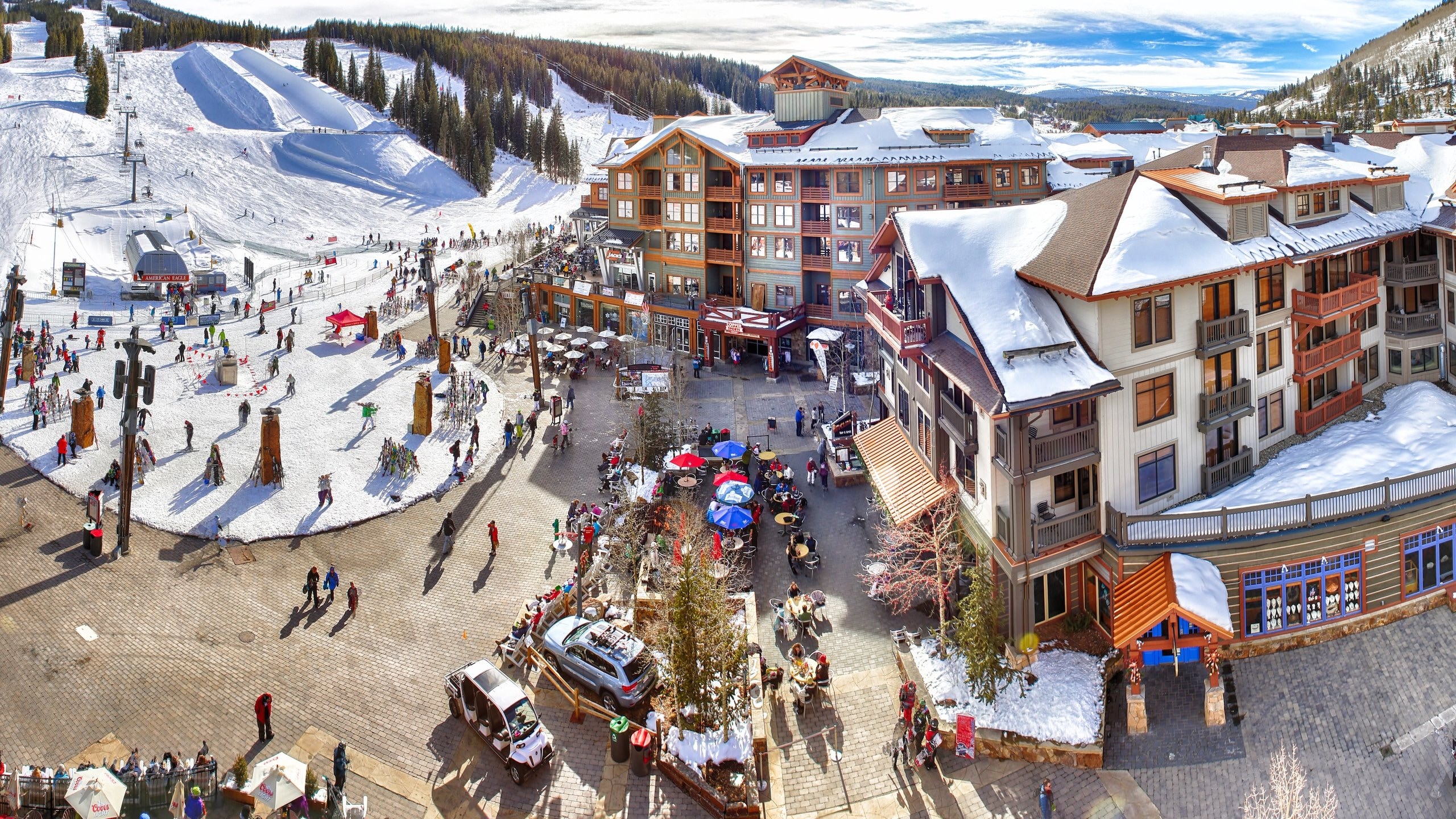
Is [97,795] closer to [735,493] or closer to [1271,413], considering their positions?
[735,493]

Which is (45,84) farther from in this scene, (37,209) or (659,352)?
(659,352)

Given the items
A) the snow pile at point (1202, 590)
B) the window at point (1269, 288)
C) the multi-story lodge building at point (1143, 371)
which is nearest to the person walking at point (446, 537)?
the multi-story lodge building at point (1143, 371)

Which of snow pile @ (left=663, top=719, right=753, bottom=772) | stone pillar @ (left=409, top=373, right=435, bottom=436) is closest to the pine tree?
stone pillar @ (left=409, top=373, right=435, bottom=436)

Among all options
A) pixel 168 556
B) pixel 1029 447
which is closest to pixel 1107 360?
pixel 1029 447

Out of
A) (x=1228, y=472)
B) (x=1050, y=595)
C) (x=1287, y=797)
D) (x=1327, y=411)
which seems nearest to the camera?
(x=1287, y=797)

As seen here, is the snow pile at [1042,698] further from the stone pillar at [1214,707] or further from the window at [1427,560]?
the window at [1427,560]

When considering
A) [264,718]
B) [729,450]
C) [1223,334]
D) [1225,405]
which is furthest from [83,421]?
[1225,405]
